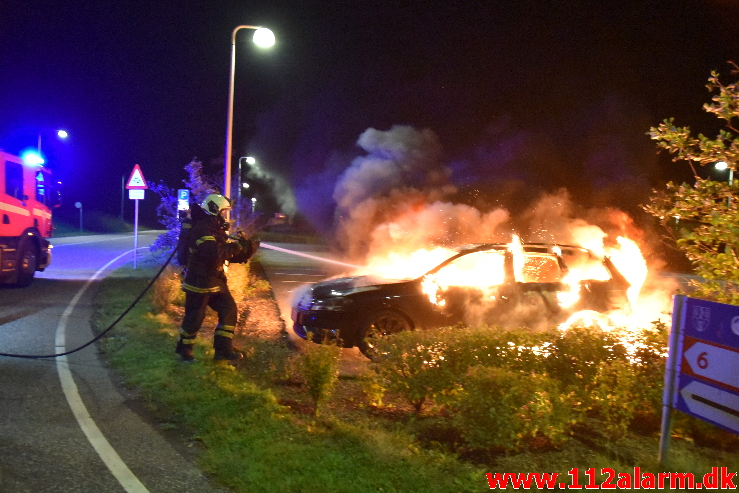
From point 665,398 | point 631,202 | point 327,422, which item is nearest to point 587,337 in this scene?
point 665,398

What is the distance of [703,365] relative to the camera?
4.07 m

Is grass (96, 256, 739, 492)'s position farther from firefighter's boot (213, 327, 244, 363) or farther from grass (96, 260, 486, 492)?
firefighter's boot (213, 327, 244, 363)

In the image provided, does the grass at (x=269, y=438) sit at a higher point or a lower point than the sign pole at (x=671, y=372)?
lower

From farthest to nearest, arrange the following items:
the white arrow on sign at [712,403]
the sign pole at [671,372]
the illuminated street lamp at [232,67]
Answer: the illuminated street lamp at [232,67] → the sign pole at [671,372] → the white arrow on sign at [712,403]

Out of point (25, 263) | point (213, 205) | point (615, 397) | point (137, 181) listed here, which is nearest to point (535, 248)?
point (615, 397)

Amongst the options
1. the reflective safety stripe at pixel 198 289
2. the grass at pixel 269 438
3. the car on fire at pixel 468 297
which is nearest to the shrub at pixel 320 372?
the grass at pixel 269 438

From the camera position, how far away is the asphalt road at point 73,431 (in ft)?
13.0

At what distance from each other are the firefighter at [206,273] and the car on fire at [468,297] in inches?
46.2

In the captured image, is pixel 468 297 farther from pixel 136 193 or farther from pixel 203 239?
pixel 136 193

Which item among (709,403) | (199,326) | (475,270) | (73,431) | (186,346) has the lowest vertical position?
(73,431)

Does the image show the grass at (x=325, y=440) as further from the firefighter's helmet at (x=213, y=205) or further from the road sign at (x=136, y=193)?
the road sign at (x=136, y=193)

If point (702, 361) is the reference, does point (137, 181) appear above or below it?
above

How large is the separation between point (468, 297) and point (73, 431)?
4.64 meters

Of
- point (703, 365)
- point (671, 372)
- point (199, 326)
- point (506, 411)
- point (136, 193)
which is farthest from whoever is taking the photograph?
point (136, 193)
